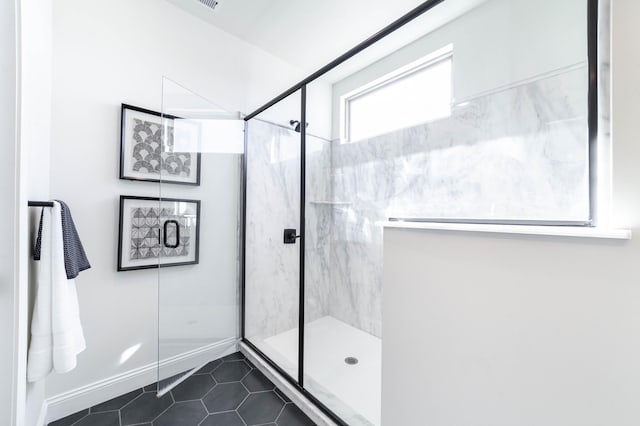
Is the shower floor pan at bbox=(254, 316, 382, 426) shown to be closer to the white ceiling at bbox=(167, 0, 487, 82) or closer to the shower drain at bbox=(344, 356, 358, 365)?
the shower drain at bbox=(344, 356, 358, 365)

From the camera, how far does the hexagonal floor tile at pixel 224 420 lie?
53.3 inches

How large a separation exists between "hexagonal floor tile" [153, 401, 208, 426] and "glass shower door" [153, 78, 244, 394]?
6.9 inches

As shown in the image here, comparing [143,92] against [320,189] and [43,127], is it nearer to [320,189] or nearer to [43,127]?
[43,127]

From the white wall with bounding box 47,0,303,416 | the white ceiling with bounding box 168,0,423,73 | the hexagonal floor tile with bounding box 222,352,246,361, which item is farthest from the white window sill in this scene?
the hexagonal floor tile with bounding box 222,352,246,361

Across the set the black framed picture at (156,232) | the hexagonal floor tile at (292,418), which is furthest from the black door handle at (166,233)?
the hexagonal floor tile at (292,418)

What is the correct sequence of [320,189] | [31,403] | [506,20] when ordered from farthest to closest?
→ [320,189]
[506,20]
[31,403]

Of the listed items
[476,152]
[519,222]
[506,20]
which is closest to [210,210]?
[519,222]

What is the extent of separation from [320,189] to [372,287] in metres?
1.02

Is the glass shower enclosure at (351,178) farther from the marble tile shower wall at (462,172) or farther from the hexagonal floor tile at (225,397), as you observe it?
the hexagonal floor tile at (225,397)

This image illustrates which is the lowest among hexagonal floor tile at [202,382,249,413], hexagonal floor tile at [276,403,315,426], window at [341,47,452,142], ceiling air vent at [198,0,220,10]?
hexagonal floor tile at [276,403,315,426]

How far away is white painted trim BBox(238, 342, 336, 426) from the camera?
1.37 m

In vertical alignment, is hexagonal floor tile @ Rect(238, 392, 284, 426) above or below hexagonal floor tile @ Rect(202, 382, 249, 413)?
below

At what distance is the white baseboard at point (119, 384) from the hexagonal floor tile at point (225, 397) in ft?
0.94

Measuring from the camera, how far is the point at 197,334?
1791mm
